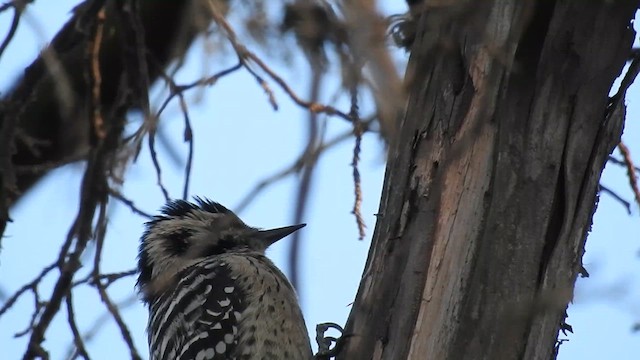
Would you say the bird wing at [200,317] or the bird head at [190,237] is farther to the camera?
the bird head at [190,237]

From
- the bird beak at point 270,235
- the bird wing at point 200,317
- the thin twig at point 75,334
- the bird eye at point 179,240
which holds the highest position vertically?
the bird beak at point 270,235

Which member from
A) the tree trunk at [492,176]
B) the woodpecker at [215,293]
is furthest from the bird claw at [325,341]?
the tree trunk at [492,176]

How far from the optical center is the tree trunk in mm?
3154

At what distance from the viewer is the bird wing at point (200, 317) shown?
176 inches

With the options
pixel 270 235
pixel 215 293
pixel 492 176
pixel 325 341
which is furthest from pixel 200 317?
pixel 492 176

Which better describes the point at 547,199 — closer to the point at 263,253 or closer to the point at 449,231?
the point at 449,231

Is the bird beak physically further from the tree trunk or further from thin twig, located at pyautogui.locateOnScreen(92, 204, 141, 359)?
the tree trunk

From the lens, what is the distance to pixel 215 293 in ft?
15.4

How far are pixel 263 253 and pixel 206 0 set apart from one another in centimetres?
209

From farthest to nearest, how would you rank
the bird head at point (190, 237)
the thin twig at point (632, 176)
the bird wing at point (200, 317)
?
1. the bird head at point (190, 237)
2. the bird wing at point (200, 317)
3. the thin twig at point (632, 176)

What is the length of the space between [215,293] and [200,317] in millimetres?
148

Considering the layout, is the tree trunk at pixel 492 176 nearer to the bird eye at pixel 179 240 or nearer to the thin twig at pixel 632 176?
the thin twig at pixel 632 176

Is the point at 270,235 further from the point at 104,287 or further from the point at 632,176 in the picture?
the point at 632,176

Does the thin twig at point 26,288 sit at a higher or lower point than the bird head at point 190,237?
lower
